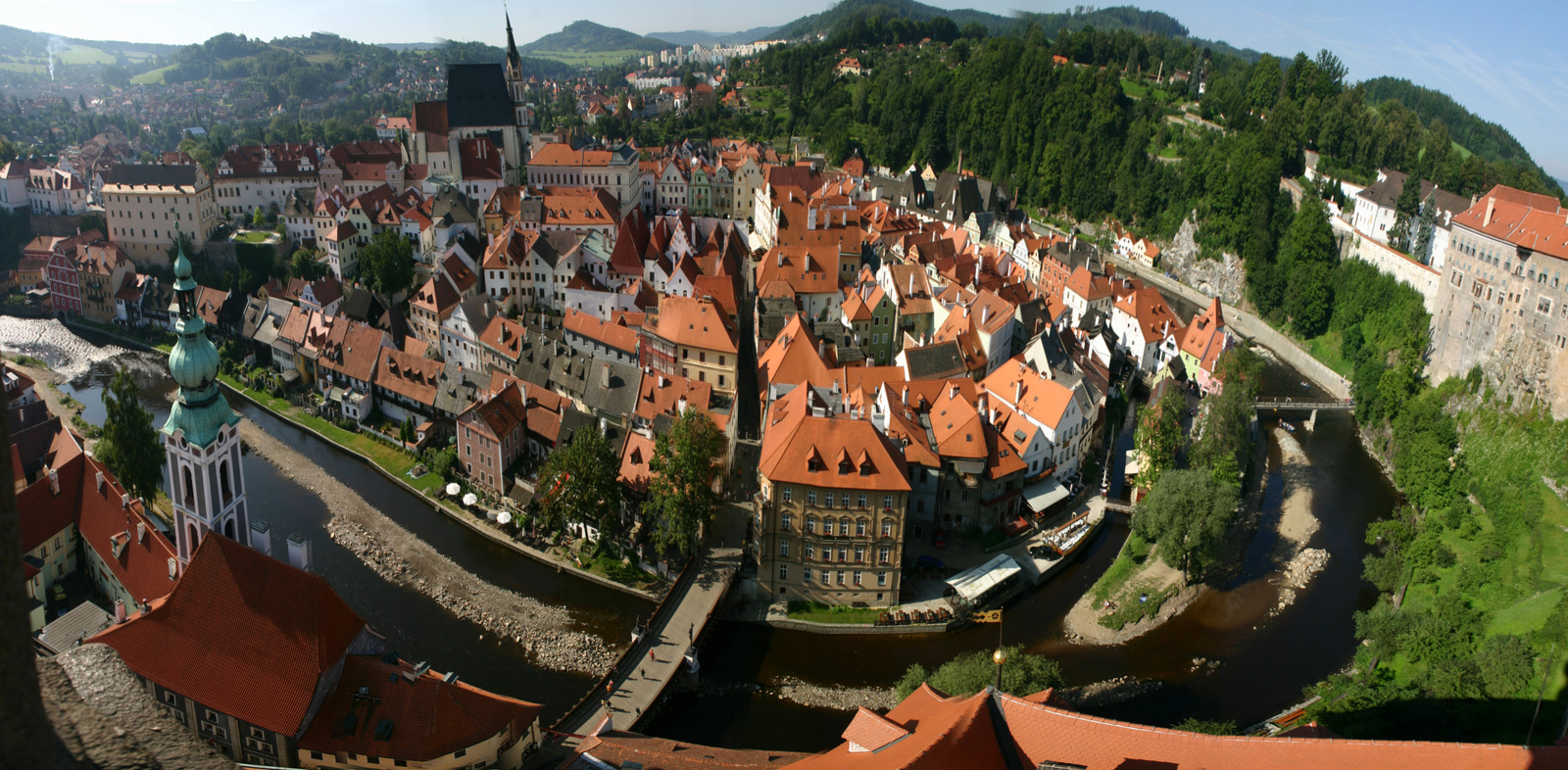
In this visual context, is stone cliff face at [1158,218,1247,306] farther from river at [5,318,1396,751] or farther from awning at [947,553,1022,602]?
awning at [947,553,1022,602]

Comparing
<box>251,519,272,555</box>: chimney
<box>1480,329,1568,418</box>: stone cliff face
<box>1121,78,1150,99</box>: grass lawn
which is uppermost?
<box>1121,78,1150,99</box>: grass lawn

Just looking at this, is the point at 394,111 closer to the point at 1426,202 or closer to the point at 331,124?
the point at 331,124

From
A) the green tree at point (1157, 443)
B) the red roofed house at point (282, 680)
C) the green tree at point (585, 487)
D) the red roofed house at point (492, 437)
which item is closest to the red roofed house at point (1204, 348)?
the green tree at point (1157, 443)

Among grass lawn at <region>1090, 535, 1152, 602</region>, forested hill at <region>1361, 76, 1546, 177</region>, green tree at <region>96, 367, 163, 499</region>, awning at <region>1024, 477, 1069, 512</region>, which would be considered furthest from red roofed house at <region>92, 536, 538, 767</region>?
forested hill at <region>1361, 76, 1546, 177</region>

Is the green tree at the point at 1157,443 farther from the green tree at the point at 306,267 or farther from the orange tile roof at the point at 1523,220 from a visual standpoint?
the green tree at the point at 306,267

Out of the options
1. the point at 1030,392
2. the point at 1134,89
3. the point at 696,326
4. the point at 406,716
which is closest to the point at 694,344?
the point at 696,326
